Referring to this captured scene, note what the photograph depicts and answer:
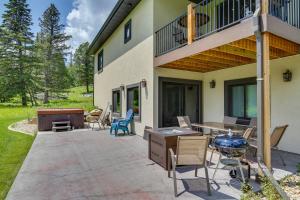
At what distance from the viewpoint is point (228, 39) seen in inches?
196

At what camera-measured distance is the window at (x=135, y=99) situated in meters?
9.46

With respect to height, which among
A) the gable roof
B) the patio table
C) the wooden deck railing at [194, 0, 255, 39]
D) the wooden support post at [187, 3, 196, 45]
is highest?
the gable roof

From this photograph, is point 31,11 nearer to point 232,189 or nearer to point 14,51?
point 14,51

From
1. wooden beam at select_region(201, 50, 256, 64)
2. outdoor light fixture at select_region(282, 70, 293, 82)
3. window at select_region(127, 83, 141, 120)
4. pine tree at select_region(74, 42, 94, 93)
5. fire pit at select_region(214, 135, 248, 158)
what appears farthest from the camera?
pine tree at select_region(74, 42, 94, 93)

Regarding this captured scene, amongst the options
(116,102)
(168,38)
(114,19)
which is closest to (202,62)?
(168,38)

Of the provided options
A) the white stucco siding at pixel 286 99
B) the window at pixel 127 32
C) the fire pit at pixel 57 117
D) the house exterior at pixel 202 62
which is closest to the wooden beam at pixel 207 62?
the house exterior at pixel 202 62

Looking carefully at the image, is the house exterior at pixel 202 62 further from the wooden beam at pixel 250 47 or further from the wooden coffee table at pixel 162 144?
the wooden coffee table at pixel 162 144

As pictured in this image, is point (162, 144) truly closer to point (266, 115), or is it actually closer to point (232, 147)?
point (232, 147)

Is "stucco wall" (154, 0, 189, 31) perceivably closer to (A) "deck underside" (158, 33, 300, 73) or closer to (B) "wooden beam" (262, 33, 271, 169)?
(A) "deck underside" (158, 33, 300, 73)

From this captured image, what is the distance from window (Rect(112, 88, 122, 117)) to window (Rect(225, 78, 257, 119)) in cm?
570

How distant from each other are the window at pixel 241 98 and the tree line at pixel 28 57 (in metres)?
17.4

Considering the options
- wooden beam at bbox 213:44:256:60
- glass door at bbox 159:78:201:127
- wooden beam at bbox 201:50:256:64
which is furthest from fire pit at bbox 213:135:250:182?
glass door at bbox 159:78:201:127

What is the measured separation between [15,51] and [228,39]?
1056 inches

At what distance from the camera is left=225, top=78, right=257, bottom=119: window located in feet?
25.3
